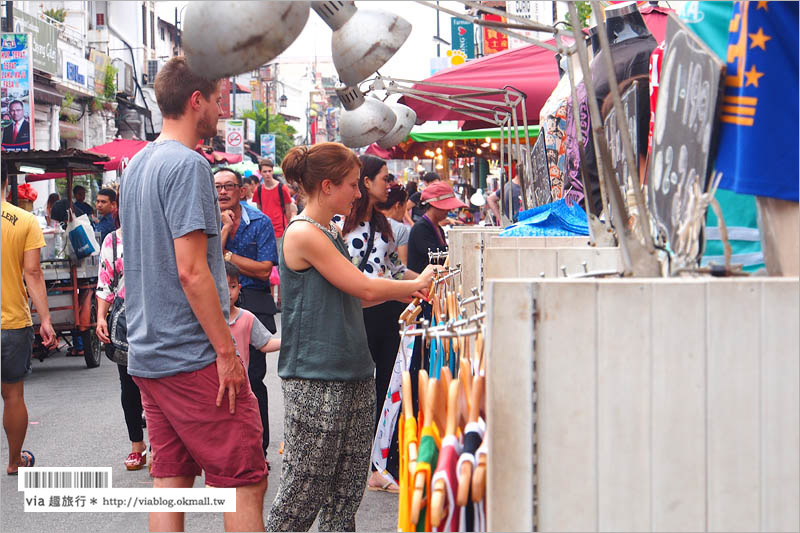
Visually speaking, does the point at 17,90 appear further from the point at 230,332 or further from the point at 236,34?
the point at 236,34

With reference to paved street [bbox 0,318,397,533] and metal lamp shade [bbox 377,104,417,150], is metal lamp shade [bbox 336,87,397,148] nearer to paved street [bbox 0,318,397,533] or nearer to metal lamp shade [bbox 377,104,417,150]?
metal lamp shade [bbox 377,104,417,150]

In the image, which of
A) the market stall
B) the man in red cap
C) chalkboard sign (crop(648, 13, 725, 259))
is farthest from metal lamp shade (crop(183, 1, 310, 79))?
the market stall

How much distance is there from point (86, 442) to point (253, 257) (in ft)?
7.50

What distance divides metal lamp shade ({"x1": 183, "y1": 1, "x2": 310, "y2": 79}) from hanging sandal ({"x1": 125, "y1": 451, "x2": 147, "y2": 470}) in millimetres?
4496

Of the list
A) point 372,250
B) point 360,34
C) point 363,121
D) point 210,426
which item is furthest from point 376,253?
point 360,34

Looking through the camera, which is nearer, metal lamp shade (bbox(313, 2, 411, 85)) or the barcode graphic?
metal lamp shade (bbox(313, 2, 411, 85))

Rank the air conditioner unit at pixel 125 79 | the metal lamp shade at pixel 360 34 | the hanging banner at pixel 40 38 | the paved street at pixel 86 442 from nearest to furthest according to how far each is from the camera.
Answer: the metal lamp shade at pixel 360 34 < the paved street at pixel 86 442 < the hanging banner at pixel 40 38 < the air conditioner unit at pixel 125 79

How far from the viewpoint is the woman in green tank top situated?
3.59 m

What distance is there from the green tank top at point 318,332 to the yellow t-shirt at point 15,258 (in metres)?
2.91

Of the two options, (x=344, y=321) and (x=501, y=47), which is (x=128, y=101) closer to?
(x=501, y=47)

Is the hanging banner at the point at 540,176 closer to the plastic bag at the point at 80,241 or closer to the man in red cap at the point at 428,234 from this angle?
the man in red cap at the point at 428,234

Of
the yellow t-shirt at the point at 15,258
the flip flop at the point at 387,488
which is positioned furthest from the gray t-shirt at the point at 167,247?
the yellow t-shirt at the point at 15,258

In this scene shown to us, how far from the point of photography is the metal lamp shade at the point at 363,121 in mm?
5004

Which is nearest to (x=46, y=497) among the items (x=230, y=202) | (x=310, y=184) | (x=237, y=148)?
(x=310, y=184)
